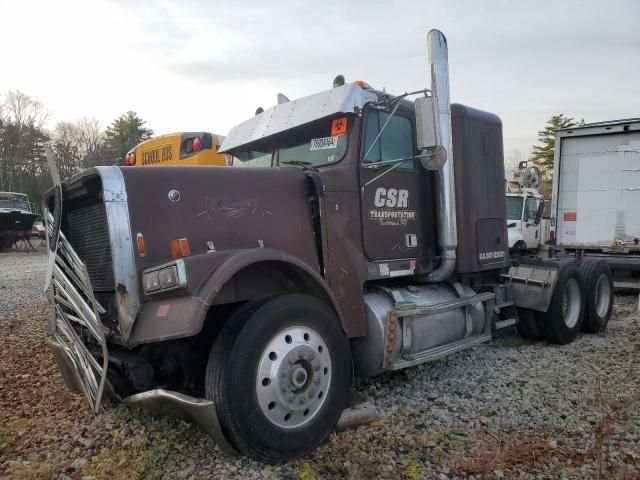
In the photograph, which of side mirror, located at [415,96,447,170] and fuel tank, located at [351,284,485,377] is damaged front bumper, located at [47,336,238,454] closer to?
fuel tank, located at [351,284,485,377]

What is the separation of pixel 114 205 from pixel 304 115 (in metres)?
1.91

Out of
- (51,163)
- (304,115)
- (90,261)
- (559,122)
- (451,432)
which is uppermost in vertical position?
(559,122)

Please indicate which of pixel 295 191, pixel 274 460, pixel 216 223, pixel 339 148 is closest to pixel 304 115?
pixel 339 148

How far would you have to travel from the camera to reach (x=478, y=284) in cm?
571

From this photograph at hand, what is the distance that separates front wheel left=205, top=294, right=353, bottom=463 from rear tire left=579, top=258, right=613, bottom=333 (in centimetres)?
456

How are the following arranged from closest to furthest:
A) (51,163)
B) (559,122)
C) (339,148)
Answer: (51,163) → (339,148) → (559,122)

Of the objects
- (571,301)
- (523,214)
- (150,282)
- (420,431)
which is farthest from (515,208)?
(150,282)

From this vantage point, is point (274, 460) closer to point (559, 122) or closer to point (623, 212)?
point (623, 212)

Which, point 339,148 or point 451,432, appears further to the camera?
point 339,148

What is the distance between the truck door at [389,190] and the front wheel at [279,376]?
1.13 meters

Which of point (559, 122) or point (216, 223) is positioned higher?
point (559, 122)

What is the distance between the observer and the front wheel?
9.76 ft

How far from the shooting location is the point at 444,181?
15.8 feet

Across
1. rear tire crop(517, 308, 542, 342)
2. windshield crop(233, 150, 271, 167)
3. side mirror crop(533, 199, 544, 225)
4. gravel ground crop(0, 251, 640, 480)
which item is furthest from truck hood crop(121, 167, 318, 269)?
side mirror crop(533, 199, 544, 225)
